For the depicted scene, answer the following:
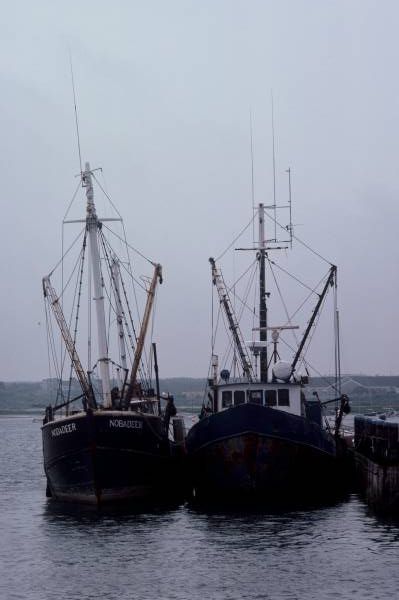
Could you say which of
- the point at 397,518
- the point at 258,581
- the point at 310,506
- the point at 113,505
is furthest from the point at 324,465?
the point at 258,581

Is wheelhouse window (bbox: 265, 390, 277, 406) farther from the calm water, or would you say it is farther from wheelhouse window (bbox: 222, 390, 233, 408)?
the calm water

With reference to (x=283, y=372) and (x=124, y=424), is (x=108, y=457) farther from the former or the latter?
(x=283, y=372)

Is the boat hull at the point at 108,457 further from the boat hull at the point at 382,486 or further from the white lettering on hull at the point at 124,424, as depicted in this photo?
the boat hull at the point at 382,486

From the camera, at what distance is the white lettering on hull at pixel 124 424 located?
41375 mm

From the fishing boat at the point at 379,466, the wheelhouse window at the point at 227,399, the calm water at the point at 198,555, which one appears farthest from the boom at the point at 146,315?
the fishing boat at the point at 379,466

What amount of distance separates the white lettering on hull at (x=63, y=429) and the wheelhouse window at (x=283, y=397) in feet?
31.4

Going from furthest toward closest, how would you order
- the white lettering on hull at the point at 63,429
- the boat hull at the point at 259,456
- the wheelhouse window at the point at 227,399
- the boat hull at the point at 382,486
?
the wheelhouse window at the point at 227,399 < the boat hull at the point at 259,456 < the white lettering on hull at the point at 63,429 < the boat hull at the point at 382,486

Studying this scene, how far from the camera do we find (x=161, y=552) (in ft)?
111

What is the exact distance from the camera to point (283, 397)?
152ft

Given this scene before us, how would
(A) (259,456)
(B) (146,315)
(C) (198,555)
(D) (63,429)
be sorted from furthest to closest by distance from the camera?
(B) (146,315) < (D) (63,429) < (A) (259,456) < (C) (198,555)

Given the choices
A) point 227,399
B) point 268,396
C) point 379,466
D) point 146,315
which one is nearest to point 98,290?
point 146,315

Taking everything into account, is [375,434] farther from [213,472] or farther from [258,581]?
[258,581]

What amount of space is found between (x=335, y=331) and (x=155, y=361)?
40.2 ft

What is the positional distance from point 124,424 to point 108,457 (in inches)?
56.8
